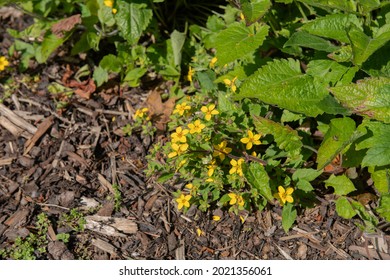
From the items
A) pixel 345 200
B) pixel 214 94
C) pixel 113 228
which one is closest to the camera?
pixel 345 200

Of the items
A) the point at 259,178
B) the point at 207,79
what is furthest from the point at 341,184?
the point at 207,79

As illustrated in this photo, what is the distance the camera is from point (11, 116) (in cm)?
378

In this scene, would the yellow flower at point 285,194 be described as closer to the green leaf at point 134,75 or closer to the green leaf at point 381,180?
the green leaf at point 381,180

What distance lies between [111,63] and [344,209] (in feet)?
5.81

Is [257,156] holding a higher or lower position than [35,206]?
higher

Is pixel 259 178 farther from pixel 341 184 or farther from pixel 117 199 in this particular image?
pixel 117 199

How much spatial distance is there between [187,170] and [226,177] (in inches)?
8.6

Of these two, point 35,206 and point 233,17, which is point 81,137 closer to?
point 35,206

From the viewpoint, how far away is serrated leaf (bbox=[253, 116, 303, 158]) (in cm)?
289

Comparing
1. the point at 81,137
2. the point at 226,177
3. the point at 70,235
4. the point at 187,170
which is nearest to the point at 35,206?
the point at 70,235

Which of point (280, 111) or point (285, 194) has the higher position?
point (280, 111)

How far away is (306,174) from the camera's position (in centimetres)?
306

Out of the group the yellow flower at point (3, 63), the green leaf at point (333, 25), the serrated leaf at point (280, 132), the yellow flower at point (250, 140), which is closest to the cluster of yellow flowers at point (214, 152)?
the yellow flower at point (250, 140)

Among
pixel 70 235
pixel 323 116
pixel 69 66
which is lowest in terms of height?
pixel 70 235
